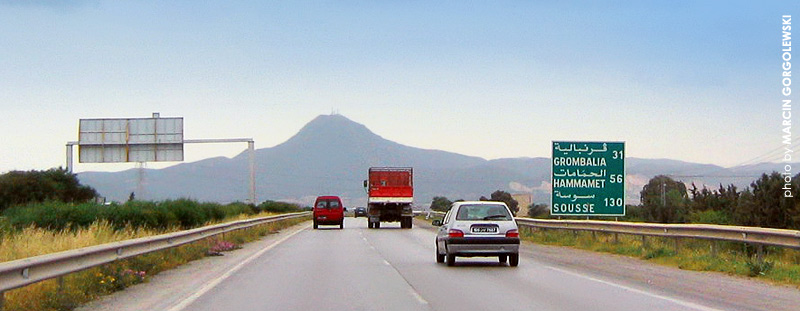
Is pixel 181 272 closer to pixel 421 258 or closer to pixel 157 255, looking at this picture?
pixel 157 255

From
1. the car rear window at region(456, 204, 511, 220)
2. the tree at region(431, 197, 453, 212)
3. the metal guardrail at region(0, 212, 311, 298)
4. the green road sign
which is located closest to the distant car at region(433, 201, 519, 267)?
the car rear window at region(456, 204, 511, 220)

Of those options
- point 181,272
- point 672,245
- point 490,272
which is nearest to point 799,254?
point 672,245

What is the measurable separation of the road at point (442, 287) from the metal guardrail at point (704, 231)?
1238 mm

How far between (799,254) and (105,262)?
16771 millimetres

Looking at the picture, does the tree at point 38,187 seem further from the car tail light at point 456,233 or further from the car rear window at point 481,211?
the car tail light at point 456,233

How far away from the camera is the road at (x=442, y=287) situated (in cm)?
1445

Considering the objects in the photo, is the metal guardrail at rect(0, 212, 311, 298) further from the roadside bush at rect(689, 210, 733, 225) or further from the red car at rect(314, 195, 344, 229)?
the red car at rect(314, 195, 344, 229)

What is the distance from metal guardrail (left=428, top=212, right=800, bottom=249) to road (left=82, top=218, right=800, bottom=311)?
1.24 meters

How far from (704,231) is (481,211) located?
5285mm

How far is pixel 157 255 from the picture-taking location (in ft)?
74.4

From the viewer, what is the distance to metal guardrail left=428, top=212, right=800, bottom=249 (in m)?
19.4

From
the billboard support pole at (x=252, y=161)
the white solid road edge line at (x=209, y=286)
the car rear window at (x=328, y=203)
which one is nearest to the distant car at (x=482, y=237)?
Result: the white solid road edge line at (x=209, y=286)

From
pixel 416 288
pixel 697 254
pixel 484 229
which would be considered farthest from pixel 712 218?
pixel 416 288

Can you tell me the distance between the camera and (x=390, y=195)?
184ft
